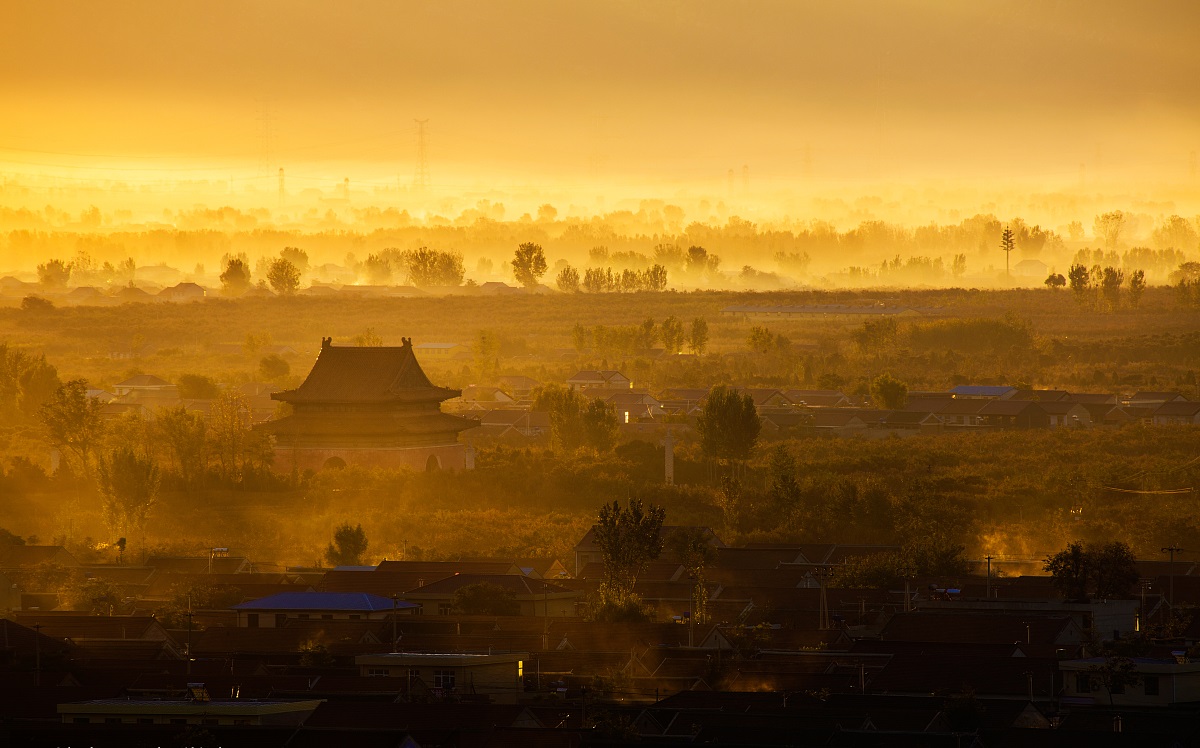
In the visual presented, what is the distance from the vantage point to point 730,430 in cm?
7325

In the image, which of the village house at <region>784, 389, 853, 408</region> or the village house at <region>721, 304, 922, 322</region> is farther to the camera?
the village house at <region>721, 304, 922, 322</region>

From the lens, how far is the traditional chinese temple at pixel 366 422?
75.3m

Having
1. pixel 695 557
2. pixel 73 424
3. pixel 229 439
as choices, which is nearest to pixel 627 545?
pixel 695 557

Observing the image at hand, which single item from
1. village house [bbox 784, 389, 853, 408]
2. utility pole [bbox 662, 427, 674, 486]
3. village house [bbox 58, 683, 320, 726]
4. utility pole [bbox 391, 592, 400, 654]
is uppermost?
village house [bbox 784, 389, 853, 408]

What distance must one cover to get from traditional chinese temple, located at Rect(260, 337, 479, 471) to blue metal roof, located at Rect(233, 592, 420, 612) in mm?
23091

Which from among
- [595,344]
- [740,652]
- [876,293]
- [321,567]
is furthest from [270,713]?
[876,293]

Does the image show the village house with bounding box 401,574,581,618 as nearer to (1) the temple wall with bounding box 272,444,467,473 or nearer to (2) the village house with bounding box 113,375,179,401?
(1) the temple wall with bounding box 272,444,467,473

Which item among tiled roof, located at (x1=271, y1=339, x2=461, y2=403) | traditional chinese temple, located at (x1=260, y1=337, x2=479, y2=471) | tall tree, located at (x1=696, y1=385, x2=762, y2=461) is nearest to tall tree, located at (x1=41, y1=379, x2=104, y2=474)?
traditional chinese temple, located at (x1=260, y1=337, x2=479, y2=471)

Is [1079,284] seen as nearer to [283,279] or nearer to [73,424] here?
[283,279]

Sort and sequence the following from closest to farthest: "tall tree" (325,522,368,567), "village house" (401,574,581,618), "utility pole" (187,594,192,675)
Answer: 1. "utility pole" (187,594,192,675)
2. "village house" (401,574,581,618)
3. "tall tree" (325,522,368,567)

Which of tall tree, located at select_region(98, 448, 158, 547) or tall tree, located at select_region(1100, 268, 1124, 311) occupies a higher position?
tall tree, located at select_region(1100, 268, 1124, 311)

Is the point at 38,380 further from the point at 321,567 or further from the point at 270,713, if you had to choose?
the point at 270,713

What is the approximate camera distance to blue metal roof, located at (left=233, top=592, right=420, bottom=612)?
50875 mm

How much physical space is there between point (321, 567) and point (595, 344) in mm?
74245
